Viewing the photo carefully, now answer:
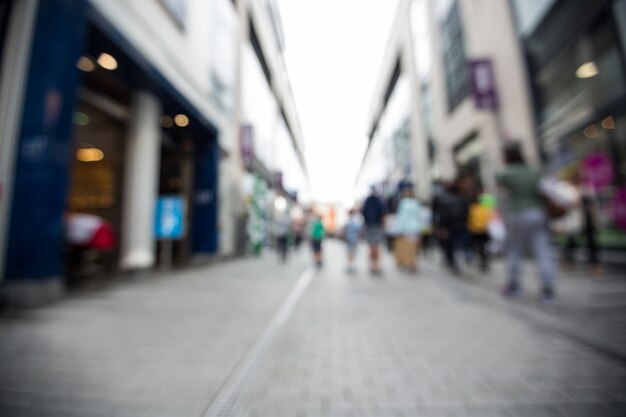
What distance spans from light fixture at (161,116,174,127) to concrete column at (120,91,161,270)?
3.89ft

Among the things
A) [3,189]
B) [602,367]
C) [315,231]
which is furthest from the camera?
[315,231]

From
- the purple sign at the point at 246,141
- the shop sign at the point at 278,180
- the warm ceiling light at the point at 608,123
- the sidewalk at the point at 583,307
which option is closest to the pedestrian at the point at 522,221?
the sidewalk at the point at 583,307

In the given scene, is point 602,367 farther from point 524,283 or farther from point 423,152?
point 423,152

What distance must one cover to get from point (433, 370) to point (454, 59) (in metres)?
15.9

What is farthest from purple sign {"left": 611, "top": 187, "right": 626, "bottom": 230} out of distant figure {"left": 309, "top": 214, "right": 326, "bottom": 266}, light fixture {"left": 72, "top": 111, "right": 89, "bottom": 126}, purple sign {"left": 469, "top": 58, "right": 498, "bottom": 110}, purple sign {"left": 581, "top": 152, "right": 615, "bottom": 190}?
light fixture {"left": 72, "top": 111, "right": 89, "bottom": 126}

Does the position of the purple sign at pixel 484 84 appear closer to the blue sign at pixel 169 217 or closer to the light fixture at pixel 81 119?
the blue sign at pixel 169 217

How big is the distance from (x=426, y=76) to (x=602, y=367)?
1966 centimetres

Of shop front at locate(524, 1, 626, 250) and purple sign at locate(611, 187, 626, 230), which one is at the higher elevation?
shop front at locate(524, 1, 626, 250)

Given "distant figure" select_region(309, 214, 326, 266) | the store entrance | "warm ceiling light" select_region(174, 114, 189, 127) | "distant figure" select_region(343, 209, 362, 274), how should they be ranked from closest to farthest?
"distant figure" select_region(343, 209, 362, 274) → the store entrance → "warm ceiling light" select_region(174, 114, 189, 127) → "distant figure" select_region(309, 214, 326, 266)

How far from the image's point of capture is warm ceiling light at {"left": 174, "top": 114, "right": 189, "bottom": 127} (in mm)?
8238

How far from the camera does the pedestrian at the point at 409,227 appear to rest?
676 cm

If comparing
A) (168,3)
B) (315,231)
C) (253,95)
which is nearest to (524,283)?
(315,231)

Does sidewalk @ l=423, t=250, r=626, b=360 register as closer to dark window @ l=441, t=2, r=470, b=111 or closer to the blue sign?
the blue sign

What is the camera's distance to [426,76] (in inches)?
727
